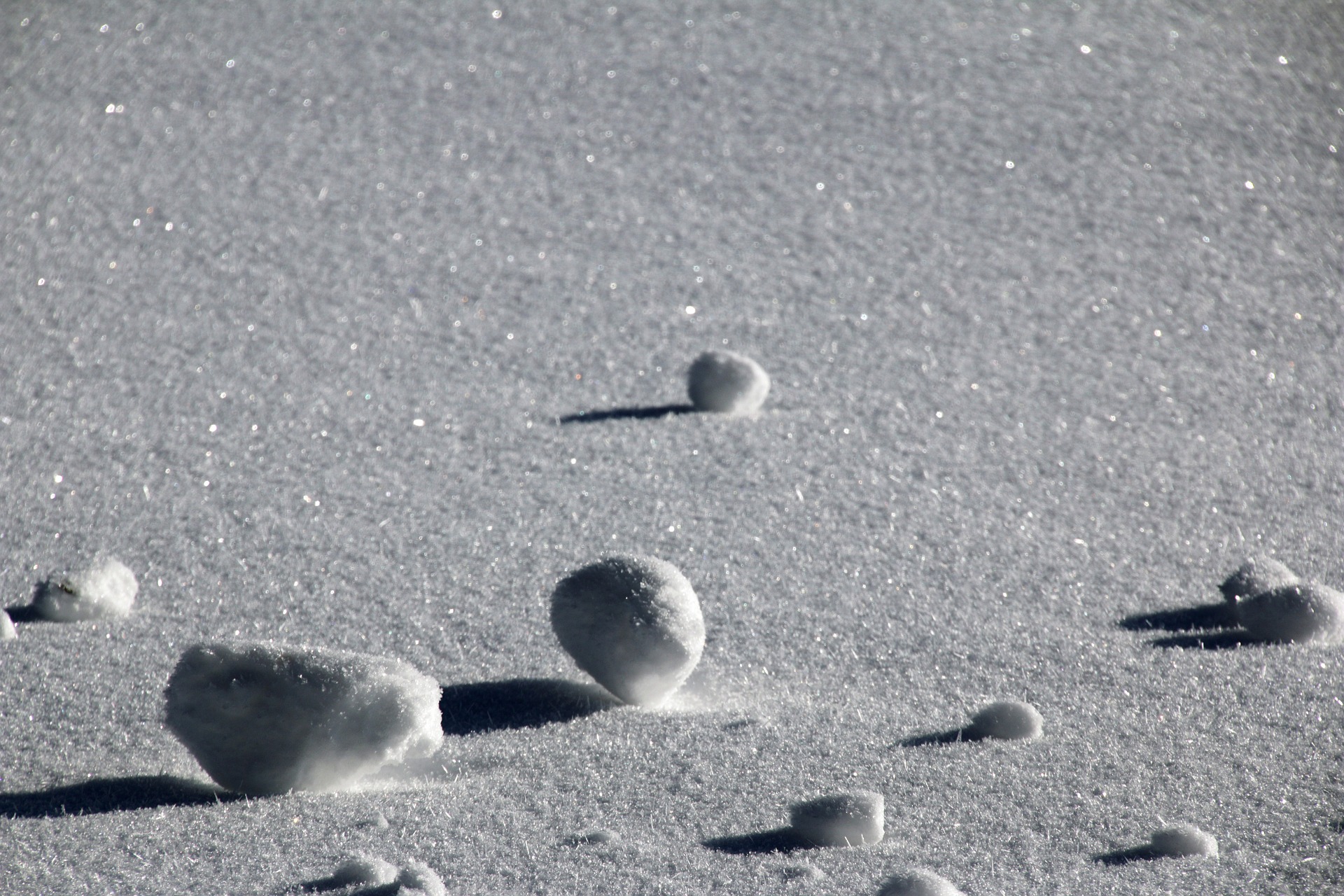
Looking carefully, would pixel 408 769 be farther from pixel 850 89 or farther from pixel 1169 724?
pixel 850 89

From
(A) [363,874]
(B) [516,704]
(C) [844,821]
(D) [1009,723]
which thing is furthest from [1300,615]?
(A) [363,874]

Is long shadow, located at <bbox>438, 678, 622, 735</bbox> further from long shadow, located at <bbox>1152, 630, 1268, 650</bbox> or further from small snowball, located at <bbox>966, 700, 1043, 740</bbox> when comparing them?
long shadow, located at <bbox>1152, 630, 1268, 650</bbox>

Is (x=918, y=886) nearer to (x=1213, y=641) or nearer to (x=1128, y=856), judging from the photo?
(x=1128, y=856)

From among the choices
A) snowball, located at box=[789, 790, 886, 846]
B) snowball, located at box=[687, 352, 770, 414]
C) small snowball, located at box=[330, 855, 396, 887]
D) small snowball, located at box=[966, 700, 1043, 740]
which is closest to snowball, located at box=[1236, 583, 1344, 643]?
small snowball, located at box=[966, 700, 1043, 740]

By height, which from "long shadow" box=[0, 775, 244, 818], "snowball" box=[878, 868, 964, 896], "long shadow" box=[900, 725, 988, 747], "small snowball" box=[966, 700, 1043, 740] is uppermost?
"small snowball" box=[966, 700, 1043, 740]

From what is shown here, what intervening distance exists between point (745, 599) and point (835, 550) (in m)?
0.13

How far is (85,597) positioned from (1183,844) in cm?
86

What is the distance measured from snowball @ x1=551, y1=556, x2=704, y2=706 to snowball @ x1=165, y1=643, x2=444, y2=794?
5.3 inches

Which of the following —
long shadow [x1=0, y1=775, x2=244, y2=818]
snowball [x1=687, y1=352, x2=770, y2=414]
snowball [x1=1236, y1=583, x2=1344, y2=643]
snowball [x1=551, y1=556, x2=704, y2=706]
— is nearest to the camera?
long shadow [x1=0, y1=775, x2=244, y2=818]

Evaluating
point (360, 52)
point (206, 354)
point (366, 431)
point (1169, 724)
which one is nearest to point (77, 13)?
point (360, 52)

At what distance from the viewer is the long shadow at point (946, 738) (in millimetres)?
862

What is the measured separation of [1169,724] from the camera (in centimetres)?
89

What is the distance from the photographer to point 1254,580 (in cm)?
106

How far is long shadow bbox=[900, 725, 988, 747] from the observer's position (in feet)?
2.83
